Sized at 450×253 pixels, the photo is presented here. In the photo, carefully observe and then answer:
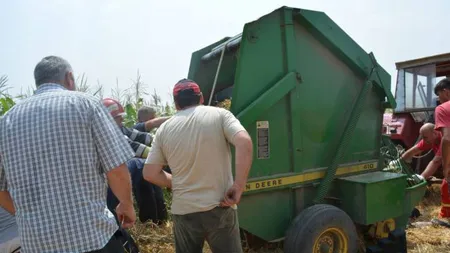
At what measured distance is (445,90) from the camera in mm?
4500

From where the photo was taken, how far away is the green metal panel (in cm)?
337

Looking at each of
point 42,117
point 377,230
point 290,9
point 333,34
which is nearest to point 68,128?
point 42,117

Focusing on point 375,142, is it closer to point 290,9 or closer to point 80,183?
point 290,9

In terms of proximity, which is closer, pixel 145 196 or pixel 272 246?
pixel 272 246

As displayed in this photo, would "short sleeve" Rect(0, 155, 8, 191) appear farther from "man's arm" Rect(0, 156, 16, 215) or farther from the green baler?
the green baler

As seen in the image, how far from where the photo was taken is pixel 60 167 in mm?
1809

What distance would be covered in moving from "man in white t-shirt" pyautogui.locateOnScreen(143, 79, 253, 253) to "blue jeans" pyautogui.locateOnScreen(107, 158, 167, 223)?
131cm

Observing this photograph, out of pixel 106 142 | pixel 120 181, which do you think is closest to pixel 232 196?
pixel 120 181

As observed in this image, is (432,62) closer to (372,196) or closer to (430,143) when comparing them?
(430,143)

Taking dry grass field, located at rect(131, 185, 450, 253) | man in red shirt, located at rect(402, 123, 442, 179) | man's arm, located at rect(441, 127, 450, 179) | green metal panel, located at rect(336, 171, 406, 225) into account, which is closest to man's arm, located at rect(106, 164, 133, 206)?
dry grass field, located at rect(131, 185, 450, 253)

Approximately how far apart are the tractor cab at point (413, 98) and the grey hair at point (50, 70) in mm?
6101

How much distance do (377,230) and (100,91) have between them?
511cm

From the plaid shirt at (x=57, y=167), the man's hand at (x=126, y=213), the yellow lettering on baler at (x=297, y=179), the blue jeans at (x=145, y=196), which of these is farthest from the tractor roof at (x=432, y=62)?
the plaid shirt at (x=57, y=167)

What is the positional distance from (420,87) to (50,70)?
6607mm
